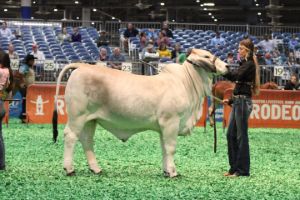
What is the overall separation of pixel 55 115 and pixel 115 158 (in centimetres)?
266

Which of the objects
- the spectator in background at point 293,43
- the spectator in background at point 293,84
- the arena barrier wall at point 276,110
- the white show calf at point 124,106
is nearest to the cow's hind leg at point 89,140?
the white show calf at point 124,106

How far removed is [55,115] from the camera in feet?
40.3

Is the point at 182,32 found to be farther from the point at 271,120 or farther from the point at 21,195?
the point at 21,195

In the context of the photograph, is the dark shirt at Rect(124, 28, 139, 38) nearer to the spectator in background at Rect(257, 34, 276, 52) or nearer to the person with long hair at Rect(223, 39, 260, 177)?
the spectator in background at Rect(257, 34, 276, 52)

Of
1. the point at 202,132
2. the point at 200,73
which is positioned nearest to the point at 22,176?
the point at 200,73

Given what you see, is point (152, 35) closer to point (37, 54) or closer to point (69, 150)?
point (37, 54)

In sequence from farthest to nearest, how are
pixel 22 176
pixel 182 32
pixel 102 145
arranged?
pixel 182 32 → pixel 102 145 → pixel 22 176

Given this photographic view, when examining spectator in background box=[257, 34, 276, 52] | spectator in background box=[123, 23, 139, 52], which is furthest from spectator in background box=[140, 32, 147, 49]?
spectator in background box=[257, 34, 276, 52]

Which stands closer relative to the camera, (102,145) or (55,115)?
(55,115)

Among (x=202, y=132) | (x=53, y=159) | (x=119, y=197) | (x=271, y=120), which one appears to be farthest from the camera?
(x=271, y=120)

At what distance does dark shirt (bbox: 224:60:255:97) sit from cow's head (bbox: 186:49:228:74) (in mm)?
146

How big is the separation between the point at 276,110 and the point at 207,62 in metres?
13.7

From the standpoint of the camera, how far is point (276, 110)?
25406 millimetres

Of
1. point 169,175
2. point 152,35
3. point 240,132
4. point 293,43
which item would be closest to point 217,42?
point 152,35
